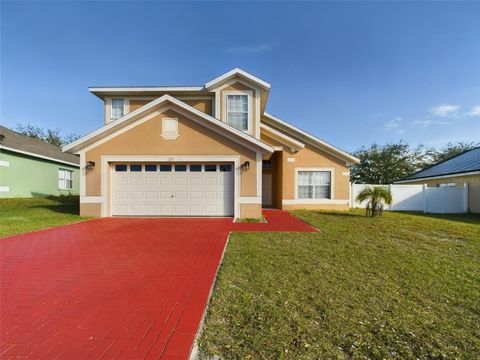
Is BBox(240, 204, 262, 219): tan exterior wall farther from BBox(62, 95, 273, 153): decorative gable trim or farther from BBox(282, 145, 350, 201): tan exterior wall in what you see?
BBox(282, 145, 350, 201): tan exterior wall

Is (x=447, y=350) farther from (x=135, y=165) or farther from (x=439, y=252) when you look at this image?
(x=135, y=165)

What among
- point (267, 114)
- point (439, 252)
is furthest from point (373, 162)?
point (439, 252)

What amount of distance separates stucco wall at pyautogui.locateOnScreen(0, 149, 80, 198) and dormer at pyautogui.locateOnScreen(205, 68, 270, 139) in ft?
47.3

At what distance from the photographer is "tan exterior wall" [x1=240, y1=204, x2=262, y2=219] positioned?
10.5 metres

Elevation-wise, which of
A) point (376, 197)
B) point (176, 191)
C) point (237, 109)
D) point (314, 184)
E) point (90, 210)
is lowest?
point (90, 210)

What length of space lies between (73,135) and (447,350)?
191 feet

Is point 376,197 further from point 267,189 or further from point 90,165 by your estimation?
point 90,165

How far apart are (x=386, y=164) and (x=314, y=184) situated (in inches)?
796

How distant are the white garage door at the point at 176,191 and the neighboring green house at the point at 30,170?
31.0ft

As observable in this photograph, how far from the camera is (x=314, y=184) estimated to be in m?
14.9

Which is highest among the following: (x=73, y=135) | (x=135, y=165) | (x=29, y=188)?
(x=73, y=135)

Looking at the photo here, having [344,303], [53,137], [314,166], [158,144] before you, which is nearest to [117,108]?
[158,144]

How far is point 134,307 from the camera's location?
127 inches

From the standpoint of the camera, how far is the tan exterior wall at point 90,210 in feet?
35.0
